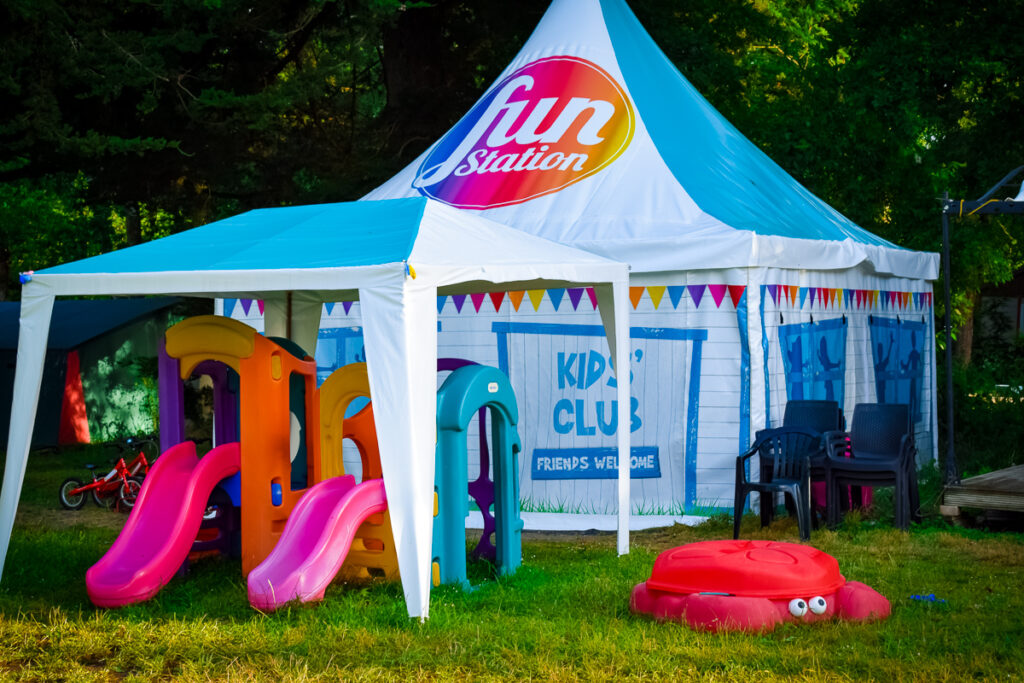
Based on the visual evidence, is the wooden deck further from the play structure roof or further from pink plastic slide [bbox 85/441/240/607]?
pink plastic slide [bbox 85/441/240/607]

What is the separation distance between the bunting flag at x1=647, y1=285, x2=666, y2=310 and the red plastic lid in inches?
151

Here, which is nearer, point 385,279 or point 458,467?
point 385,279

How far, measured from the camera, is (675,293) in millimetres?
9758

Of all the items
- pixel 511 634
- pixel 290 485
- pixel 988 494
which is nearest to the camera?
pixel 511 634

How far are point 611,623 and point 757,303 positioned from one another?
13.5ft

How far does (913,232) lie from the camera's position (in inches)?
621

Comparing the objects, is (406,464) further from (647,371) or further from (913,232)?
(913,232)

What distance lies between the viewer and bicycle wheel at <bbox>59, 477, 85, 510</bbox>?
37.6 ft

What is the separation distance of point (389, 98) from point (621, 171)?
768 centimetres

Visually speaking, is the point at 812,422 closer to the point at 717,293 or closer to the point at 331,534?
the point at 717,293

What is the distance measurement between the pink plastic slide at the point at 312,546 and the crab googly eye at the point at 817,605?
2.31 meters

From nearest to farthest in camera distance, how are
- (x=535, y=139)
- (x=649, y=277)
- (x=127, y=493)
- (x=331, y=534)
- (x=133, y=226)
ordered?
(x=331, y=534), (x=649, y=277), (x=535, y=139), (x=127, y=493), (x=133, y=226)

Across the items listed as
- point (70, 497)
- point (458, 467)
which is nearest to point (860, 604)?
point (458, 467)

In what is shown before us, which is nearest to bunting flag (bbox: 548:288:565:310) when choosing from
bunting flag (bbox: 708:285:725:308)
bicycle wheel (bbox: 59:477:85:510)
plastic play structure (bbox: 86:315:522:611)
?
bunting flag (bbox: 708:285:725:308)
